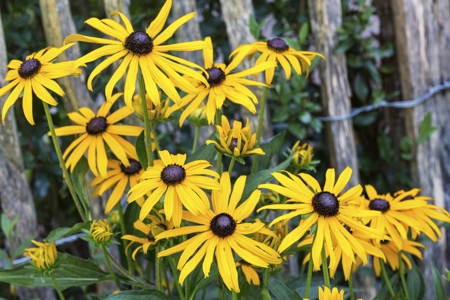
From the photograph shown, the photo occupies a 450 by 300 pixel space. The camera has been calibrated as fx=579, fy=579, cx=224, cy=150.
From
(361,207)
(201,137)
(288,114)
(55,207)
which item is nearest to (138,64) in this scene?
(361,207)

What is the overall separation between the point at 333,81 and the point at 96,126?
85cm

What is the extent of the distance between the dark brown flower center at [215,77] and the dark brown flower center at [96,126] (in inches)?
10.4

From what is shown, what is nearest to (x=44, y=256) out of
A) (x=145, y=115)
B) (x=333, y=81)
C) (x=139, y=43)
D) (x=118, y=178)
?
(x=118, y=178)

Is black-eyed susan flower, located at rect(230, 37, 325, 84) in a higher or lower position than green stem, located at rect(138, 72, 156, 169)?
higher

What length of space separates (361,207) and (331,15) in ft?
2.65

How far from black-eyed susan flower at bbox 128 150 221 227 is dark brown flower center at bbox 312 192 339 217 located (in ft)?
0.51

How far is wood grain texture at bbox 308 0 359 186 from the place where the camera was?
1721 millimetres

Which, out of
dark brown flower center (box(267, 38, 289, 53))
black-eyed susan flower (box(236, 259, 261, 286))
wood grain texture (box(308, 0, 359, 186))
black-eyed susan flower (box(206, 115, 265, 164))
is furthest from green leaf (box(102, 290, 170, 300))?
wood grain texture (box(308, 0, 359, 186))

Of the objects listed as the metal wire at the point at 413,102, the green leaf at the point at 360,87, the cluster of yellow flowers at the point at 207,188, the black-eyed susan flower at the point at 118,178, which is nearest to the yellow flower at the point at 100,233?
the cluster of yellow flowers at the point at 207,188

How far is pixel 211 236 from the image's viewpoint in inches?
36.8

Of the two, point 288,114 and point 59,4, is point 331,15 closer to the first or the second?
point 288,114

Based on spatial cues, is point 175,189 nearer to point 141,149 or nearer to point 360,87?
point 141,149

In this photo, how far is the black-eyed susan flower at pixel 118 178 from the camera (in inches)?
45.7

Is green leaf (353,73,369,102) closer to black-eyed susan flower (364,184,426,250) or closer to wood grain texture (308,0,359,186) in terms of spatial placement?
wood grain texture (308,0,359,186)
